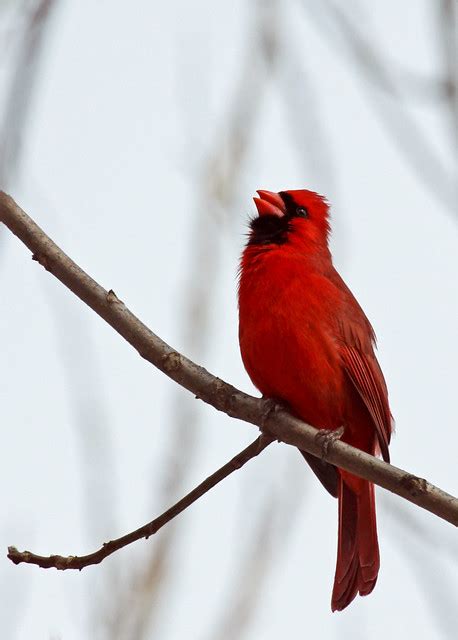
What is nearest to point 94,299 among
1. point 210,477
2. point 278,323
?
point 210,477

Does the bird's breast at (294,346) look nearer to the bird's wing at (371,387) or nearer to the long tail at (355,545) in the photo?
the bird's wing at (371,387)

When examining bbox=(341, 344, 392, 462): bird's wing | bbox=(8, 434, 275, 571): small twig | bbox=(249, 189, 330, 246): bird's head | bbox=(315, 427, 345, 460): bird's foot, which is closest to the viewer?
bbox=(8, 434, 275, 571): small twig

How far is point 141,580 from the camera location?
9.41 feet

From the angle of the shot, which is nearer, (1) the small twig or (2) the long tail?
(1) the small twig

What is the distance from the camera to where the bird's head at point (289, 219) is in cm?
498

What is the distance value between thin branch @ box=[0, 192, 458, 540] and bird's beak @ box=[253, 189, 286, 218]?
157 centimetres

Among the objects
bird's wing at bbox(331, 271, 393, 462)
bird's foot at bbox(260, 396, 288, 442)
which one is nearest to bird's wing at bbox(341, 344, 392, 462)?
bird's wing at bbox(331, 271, 393, 462)

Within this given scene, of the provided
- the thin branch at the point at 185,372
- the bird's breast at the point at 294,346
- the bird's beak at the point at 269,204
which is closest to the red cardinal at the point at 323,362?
the bird's breast at the point at 294,346

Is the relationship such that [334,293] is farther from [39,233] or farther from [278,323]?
[39,233]

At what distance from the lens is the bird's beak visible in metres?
5.07

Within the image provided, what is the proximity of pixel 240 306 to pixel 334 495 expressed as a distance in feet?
3.23

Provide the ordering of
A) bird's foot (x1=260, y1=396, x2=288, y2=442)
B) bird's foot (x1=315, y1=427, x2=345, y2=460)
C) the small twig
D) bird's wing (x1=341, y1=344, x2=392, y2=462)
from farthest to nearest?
1. bird's wing (x1=341, y1=344, x2=392, y2=462)
2. bird's foot (x1=260, y1=396, x2=288, y2=442)
3. bird's foot (x1=315, y1=427, x2=345, y2=460)
4. the small twig

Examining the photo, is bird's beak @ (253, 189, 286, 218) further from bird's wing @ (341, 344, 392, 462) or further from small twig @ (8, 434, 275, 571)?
small twig @ (8, 434, 275, 571)

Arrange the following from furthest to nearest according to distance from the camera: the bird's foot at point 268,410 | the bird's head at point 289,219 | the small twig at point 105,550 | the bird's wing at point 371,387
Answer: the bird's head at point 289,219, the bird's wing at point 371,387, the bird's foot at point 268,410, the small twig at point 105,550
